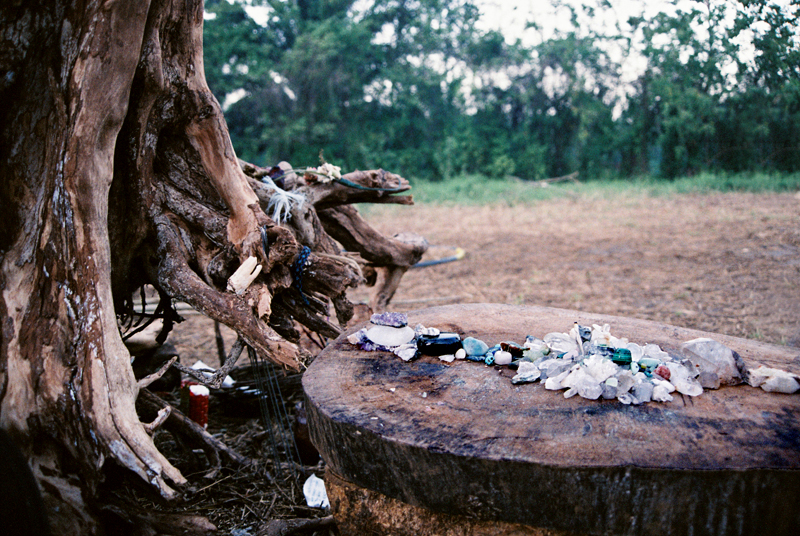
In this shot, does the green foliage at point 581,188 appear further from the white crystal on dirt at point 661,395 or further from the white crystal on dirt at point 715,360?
the white crystal on dirt at point 661,395

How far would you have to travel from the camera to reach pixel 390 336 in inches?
75.5

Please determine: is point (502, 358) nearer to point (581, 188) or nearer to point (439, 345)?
point (439, 345)

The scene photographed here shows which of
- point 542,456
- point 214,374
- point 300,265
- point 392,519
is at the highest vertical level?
point 300,265

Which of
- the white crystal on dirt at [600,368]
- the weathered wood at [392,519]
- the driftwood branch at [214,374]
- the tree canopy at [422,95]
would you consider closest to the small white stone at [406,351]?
the weathered wood at [392,519]

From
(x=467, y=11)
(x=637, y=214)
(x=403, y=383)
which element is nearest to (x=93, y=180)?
(x=403, y=383)

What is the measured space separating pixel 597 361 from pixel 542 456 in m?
0.43

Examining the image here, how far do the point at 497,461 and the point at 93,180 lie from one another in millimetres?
1519

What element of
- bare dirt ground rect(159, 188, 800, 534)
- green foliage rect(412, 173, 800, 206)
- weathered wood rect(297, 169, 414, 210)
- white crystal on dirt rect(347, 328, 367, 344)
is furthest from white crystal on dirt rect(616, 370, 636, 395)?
green foliage rect(412, 173, 800, 206)

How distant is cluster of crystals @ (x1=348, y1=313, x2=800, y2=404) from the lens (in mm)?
1500

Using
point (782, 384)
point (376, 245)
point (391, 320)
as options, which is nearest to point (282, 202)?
point (376, 245)

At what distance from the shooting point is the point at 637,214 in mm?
8375

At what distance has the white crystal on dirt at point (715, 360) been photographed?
5.08 feet

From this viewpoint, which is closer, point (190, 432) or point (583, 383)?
point (583, 383)

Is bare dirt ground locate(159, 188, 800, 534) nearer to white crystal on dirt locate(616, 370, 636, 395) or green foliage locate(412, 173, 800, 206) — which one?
green foliage locate(412, 173, 800, 206)
